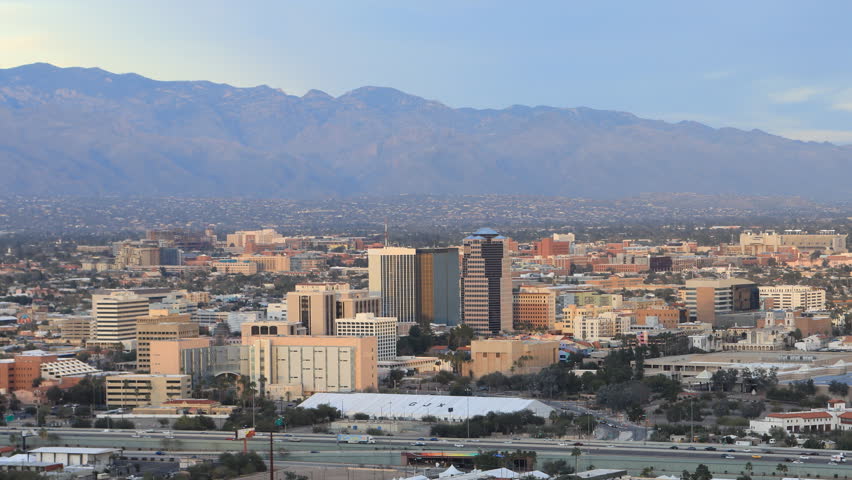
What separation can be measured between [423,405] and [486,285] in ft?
116

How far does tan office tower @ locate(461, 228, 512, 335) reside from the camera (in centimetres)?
9875

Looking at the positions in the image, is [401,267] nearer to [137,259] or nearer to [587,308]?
[587,308]

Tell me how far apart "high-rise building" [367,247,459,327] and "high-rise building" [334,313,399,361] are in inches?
680

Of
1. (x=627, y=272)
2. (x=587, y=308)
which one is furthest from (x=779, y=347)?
(x=627, y=272)

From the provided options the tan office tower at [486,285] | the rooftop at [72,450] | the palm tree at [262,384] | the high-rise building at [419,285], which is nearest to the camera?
the rooftop at [72,450]

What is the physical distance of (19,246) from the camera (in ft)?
608

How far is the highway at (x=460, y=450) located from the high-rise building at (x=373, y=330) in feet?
76.9

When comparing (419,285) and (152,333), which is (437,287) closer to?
(419,285)

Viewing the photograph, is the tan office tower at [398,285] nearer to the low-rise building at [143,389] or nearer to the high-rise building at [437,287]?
the high-rise building at [437,287]

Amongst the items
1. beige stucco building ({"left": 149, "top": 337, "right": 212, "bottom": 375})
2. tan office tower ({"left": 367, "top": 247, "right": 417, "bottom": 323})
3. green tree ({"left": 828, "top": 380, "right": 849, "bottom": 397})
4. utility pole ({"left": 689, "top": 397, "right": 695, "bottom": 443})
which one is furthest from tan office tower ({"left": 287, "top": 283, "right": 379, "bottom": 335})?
green tree ({"left": 828, "top": 380, "right": 849, "bottom": 397})

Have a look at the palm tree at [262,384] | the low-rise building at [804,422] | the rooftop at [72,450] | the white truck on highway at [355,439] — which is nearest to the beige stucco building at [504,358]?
the palm tree at [262,384]

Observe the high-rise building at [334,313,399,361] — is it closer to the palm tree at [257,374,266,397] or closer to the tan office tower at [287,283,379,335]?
the tan office tower at [287,283,379,335]

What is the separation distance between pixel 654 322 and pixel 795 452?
156 ft

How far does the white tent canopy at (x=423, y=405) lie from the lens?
62125 mm
